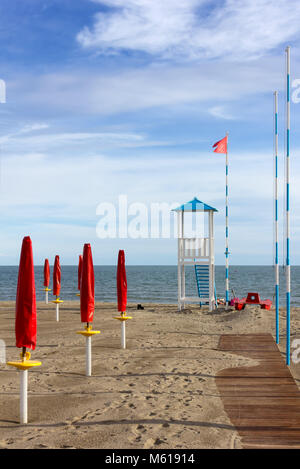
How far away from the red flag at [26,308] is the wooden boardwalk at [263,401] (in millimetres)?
2980

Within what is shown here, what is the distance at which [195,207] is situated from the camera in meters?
19.9

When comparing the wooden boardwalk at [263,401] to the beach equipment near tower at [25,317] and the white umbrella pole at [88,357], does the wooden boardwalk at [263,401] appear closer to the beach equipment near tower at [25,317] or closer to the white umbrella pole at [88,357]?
the white umbrella pole at [88,357]

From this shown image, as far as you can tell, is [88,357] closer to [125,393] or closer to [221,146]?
[125,393]

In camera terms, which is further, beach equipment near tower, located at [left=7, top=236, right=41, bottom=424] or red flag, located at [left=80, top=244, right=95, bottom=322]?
red flag, located at [left=80, top=244, right=95, bottom=322]

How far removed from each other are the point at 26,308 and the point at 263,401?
387 centimetres

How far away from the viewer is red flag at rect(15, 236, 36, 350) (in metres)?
6.30

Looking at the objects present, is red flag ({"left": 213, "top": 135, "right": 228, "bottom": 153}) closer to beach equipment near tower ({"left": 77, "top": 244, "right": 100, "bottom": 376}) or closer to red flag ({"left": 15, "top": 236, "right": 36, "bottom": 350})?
beach equipment near tower ({"left": 77, "top": 244, "right": 100, "bottom": 376})

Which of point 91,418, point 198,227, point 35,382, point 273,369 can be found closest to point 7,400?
point 35,382

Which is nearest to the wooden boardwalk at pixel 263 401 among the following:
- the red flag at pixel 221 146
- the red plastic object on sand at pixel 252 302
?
the red plastic object on sand at pixel 252 302

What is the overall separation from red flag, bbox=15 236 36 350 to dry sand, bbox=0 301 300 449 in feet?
3.75

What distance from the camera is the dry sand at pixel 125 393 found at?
5.68m

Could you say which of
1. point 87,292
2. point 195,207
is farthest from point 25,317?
point 195,207

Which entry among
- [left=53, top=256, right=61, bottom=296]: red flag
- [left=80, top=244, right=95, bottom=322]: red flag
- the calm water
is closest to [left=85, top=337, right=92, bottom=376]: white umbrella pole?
[left=80, top=244, right=95, bottom=322]: red flag
